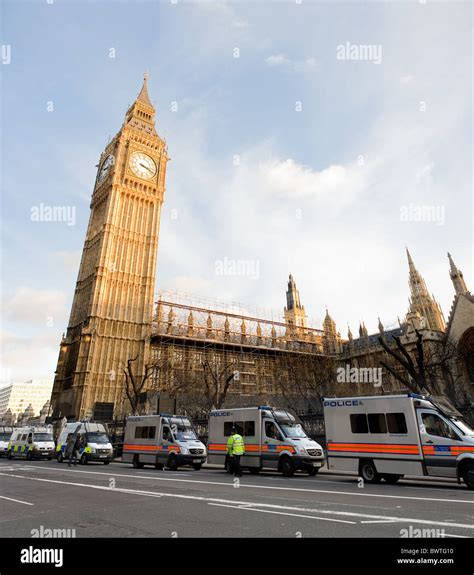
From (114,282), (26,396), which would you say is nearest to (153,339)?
(114,282)

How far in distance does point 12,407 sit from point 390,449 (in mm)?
184825

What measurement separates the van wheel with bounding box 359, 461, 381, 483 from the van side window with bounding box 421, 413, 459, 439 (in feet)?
7.37

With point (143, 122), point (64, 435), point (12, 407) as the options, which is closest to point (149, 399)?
point (64, 435)

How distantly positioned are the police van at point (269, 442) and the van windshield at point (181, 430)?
4.69 feet

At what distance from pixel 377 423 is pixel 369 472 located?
1.64 m

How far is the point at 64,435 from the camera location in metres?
25.8

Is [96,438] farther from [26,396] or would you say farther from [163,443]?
[26,396]

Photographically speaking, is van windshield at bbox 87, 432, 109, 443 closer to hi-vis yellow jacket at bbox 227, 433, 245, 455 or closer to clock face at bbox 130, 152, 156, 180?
hi-vis yellow jacket at bbox 227, 433, 245, 455

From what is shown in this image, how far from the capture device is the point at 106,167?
6612cm

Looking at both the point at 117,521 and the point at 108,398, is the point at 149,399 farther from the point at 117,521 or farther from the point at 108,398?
the point at 117,521

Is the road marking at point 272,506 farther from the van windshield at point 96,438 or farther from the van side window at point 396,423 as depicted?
the van windshield at point 96,438

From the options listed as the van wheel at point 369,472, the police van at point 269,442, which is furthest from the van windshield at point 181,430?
the van wheel at point 369,472

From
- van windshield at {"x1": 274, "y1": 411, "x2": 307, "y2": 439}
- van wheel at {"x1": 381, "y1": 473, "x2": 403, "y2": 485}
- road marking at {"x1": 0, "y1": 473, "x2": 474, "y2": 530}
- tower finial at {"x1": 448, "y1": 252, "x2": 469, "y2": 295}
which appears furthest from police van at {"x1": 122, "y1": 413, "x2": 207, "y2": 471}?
tower finial at {"x1": 448, "y1": 252, "x2": 469, "y2": 295}

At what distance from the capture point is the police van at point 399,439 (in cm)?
1097
